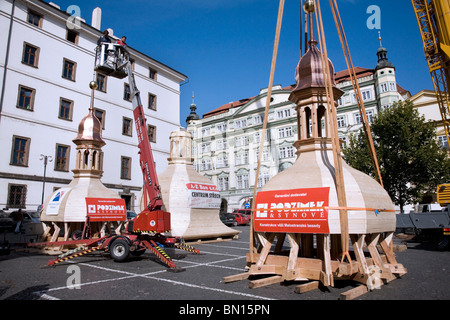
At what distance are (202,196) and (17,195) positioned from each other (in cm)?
1745

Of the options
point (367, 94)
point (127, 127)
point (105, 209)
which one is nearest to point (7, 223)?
point (105, 209)

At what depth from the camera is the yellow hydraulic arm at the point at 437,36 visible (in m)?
17.7

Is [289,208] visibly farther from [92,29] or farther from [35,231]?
[92,29]

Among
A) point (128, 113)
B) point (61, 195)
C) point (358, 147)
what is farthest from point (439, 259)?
point (128, 113)

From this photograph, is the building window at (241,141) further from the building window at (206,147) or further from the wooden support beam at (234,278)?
the wooden support beam at (234,278)

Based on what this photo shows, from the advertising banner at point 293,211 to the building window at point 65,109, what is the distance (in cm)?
2709

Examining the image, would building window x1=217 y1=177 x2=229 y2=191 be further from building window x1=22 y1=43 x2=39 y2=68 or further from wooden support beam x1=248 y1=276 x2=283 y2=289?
wooden support beam x1=248 y1=276 x2=283 y2=289

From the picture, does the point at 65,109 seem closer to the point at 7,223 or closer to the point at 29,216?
the point at 29,216

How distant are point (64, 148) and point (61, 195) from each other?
55.1 feet

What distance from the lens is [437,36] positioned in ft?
68.5

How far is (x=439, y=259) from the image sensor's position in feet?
36.1

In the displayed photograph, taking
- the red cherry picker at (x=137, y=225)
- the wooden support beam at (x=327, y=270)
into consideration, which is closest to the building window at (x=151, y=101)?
the red cherry picker at (x=137, y=225)
